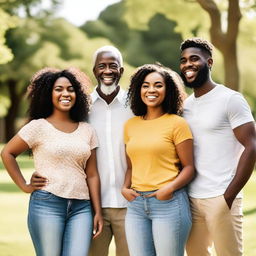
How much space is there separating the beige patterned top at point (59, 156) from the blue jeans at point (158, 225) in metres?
0.51

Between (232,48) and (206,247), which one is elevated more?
(232,48)

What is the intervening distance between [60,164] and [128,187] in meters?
0.61

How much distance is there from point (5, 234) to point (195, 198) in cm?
567

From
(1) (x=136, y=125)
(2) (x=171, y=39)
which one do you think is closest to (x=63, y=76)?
(1) (x=136, y=125)

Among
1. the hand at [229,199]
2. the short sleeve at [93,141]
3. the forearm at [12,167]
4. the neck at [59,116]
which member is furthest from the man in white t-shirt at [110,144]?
the hand at [229,199]

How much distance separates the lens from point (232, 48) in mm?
16391

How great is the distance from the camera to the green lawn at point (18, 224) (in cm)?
900

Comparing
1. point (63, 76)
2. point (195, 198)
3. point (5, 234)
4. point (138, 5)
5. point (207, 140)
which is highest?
point (138, 5)

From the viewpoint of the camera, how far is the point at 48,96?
5379 mm

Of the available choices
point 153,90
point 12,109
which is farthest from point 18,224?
point 12,109

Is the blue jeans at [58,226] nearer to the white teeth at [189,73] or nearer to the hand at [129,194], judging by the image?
the hand at [129,194]

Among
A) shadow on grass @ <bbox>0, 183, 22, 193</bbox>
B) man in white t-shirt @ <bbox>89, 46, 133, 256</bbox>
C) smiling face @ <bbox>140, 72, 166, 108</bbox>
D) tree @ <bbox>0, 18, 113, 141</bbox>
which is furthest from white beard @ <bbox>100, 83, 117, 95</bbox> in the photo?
tree @ <bbox>0, 18, 113, 141</bbox>

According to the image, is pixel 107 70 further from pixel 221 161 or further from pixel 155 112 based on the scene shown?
pixel 221 161

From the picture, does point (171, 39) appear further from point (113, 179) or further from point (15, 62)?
point (113, 179)
